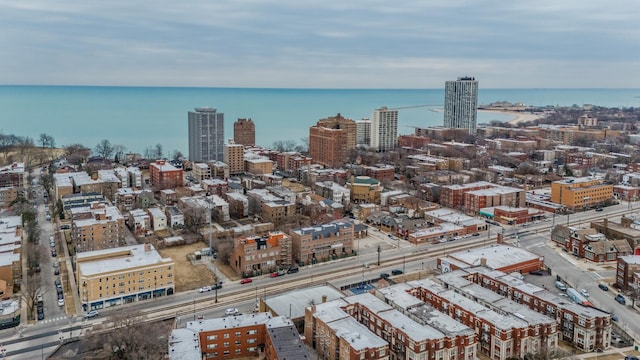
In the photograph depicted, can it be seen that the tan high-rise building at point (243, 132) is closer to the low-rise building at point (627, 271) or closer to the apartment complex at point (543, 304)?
the apartment complex at point (543, 304)

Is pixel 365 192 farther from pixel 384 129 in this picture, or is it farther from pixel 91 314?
pixel 384 129

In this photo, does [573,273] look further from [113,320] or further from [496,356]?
[113,320]

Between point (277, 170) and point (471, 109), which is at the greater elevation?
point (471, 109)

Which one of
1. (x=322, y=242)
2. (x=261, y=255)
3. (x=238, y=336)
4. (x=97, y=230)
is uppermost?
(x=97, y=230)

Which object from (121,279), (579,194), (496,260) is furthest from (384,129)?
(121,279)

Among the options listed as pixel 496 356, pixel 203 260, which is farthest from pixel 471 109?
pixel 496 356

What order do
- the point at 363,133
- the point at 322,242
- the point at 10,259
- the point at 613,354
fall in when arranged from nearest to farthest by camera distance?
the point at 613,354, the point at 10,259, the point at 322,242, the point at 363,133

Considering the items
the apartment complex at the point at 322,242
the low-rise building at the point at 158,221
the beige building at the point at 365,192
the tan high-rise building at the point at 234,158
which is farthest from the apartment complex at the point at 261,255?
the tan high-rise building at the point at 234,158

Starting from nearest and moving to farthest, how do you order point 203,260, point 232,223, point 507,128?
point 203,260 < point 232,223 < point 507,128
